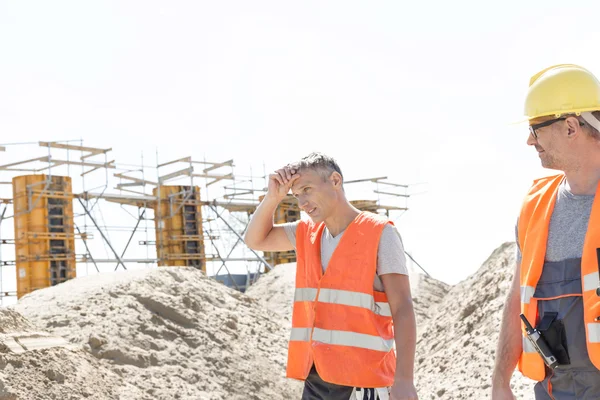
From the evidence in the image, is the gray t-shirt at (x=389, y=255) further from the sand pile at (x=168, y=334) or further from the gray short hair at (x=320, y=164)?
the sand pile at (x=168, y=334)

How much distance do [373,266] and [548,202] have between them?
848mm

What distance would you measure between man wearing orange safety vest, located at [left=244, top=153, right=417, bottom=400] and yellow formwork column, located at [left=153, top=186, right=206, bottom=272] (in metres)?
21.3

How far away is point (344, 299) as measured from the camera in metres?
3.08

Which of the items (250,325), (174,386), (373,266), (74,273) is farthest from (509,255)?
(74,273)

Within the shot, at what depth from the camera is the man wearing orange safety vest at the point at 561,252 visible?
2244 mm

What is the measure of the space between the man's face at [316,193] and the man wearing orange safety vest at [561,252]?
3.10 ft

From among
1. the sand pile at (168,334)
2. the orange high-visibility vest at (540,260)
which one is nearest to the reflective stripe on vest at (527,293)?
→ the orange high-visibility vest at (540,260)

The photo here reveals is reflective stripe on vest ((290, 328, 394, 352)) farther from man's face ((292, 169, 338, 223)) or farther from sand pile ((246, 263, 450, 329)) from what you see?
sand pile ((246, 263, 450, 329))

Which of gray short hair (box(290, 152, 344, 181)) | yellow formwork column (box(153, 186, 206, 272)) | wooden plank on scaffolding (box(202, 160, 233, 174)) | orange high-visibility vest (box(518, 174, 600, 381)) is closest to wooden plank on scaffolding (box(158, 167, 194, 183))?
yellow formwork column (box(153, 186, 206, 272))

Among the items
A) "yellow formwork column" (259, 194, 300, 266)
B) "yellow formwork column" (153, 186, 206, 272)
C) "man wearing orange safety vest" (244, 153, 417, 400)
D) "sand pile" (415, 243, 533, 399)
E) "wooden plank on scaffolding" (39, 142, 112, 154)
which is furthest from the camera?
"yellow formwork column" (259, 194, 300, 266)

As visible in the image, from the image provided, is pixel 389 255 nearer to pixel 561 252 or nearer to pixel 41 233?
pixel 561 252

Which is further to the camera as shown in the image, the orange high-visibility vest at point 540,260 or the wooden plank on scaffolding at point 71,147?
the wooden plank on scaffolding at point 71,147

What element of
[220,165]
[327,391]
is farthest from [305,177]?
[220,165]

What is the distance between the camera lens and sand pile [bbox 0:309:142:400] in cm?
590
